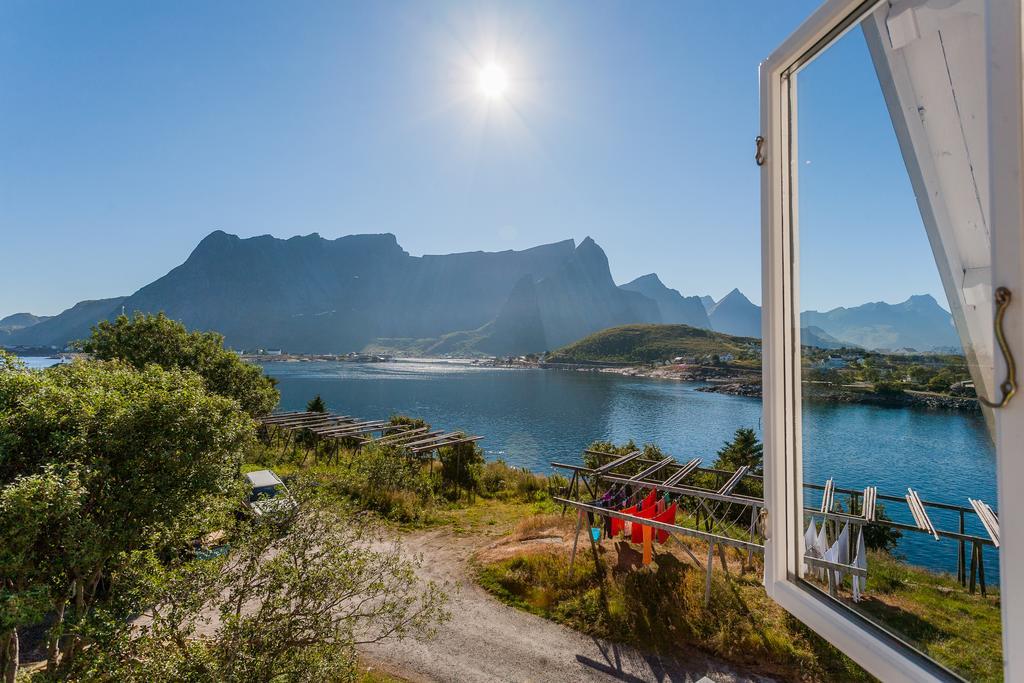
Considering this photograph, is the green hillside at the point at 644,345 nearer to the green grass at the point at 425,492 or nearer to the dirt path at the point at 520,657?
the green grass at the point at 425,492

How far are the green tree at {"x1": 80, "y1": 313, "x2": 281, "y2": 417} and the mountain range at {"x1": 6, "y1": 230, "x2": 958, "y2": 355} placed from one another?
12339 centimetres

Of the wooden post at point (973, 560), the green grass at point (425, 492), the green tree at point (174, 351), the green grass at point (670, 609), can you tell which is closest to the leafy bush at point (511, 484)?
the green grass at point (425, 492)

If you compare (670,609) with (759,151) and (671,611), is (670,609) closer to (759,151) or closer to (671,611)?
(671,611)

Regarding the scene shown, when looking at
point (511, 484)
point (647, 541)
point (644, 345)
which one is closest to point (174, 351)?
point (511, 484)

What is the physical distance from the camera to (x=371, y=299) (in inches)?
6762

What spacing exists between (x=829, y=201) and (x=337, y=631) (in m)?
4.21

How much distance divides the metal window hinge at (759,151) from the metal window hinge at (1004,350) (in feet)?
2.37

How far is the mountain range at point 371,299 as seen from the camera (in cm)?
14525

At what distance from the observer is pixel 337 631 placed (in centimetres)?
367

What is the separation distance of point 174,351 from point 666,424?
108 ft

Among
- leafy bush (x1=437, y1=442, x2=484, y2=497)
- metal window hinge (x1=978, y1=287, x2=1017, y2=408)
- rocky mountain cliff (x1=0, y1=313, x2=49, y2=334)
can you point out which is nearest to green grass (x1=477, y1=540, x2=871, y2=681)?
metal window hinge (x1=978, y1=287, x2=1017, y2=408)

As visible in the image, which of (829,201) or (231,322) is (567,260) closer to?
(231,322)

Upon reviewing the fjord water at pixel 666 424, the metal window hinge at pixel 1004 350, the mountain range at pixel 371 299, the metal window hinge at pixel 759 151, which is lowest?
the fjord water at pixel 666 424

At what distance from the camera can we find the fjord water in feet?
3.61
